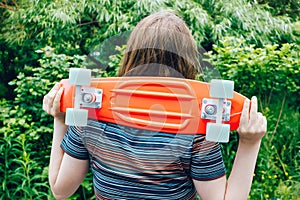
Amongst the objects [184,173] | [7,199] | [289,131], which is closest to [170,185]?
[184,173]

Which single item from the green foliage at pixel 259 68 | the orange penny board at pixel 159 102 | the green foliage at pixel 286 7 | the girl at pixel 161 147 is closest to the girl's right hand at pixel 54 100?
the girl at pixel 161 147

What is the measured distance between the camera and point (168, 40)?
125cm

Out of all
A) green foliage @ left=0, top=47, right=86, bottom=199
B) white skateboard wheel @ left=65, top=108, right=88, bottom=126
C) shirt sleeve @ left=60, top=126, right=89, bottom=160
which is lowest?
green foliage @ left=0, top=47, right=86, bottom=199

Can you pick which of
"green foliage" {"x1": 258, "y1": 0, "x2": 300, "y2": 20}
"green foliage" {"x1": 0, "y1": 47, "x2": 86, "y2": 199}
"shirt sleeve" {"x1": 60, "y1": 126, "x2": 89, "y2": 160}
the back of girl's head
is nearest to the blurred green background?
"green foliage" {"x1": 0, "y1": 47, "x2": 86, "y2": 199}

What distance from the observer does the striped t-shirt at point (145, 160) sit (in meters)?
1.24

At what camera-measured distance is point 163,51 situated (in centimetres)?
125

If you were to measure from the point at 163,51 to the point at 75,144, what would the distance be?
1.14 ft

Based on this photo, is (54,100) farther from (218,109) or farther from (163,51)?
(218,109)

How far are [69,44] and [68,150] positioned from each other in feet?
12.7

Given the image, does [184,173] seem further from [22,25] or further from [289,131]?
[22,25]

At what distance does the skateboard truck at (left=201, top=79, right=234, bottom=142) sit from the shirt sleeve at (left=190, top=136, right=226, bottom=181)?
5 cm

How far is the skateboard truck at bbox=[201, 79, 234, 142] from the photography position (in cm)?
117

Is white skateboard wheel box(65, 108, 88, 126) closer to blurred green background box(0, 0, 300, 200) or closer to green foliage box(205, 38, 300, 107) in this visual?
blurred green background box(0, 0, 300, 200)

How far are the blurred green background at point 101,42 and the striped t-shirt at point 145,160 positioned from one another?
2.80m
